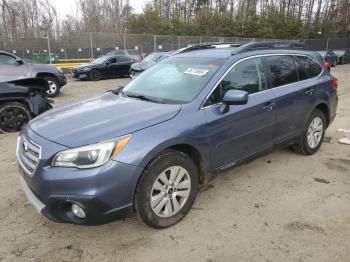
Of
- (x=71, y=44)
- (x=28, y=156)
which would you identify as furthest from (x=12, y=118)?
(x=71, y=44)

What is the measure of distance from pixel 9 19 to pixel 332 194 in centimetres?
3826

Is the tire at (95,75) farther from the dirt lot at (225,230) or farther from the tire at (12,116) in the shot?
the dirt lot at (225,230)

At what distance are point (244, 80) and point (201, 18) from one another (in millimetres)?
40061

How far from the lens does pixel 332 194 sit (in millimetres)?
4117

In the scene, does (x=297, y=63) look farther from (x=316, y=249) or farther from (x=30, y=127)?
(x=30, y=127)

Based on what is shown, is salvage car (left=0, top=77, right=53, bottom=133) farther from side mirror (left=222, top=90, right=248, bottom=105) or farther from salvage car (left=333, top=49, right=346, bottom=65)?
salvage car (left=333, top=49, right=346, bottom=65)

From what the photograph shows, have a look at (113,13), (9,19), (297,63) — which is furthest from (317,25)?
(297,63)

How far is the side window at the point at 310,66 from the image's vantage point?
506cm

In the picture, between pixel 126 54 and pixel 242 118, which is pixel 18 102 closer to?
pixel 242 118

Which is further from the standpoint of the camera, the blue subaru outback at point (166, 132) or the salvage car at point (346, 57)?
the salvage car at point (346, 57)

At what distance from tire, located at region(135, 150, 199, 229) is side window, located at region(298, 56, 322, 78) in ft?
8.82

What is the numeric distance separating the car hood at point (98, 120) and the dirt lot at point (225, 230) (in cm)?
98

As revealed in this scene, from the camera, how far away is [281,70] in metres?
4.59

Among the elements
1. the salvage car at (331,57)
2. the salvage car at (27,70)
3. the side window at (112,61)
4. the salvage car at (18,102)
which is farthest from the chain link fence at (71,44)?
the salvage car at (18,102)
